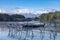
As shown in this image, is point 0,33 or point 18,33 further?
point 0,33

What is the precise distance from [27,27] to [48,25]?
0.66m

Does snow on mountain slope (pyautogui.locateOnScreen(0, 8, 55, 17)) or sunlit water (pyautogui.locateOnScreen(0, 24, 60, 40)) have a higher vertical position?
snow on mountain slope (pyautogui.locateOnScreen(0, 8, 55, 17))

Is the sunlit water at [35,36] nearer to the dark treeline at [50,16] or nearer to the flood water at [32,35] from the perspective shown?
the flood water at [32,35]

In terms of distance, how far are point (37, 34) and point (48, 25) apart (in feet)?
1.38

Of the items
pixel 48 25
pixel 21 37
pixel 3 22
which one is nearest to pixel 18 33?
pixel 21 37

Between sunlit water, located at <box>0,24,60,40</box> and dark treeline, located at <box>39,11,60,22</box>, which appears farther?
sunlit water, located at <box>0,24,60,40</box>

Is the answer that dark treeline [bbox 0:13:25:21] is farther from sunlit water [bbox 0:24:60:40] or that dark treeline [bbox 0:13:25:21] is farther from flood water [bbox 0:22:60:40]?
sunlit water [bbox 0:24:60:40]

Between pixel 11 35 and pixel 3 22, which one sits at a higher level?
pixel 3 22

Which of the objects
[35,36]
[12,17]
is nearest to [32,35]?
[35,36]

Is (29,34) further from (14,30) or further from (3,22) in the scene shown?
(3,22)

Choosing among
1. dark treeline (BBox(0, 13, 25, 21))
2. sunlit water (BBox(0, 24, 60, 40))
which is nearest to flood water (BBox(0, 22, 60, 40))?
sunlit water (BBox(0, 24, 60, 40))

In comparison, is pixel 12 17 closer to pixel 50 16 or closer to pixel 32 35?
pixel 32 35

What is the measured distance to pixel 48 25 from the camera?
5.92m

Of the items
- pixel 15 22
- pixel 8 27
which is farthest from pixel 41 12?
pixel 8 27
